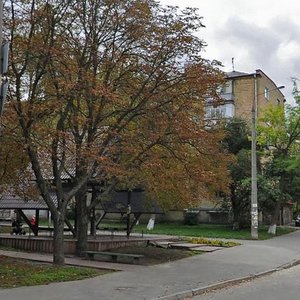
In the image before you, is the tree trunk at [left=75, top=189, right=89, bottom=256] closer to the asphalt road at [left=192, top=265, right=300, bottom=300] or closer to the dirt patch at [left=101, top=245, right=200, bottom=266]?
the dirt patch at [left=101, top=245, right=200, bottom=266]

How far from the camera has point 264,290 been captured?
12031 millimetres

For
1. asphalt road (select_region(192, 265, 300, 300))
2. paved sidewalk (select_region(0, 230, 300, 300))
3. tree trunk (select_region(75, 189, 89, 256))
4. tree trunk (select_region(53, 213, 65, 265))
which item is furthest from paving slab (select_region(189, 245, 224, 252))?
tree trunk (select_region(53, 213, 65, 265))

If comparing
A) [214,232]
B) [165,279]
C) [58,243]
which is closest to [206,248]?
[58,243]

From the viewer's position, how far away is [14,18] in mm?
13562

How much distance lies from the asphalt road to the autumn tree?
383cm

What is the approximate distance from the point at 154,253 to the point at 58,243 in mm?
5554

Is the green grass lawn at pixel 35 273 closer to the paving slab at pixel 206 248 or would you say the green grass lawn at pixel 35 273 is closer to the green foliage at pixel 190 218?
the paving slab at pixel 206 248

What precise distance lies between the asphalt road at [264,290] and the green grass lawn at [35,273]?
3.34 metres

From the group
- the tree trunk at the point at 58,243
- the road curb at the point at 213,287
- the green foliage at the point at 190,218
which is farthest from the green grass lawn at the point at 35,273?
the green foliage at the point at 190,218

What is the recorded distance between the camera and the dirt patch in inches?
671

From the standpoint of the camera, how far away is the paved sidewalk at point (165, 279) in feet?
33.4

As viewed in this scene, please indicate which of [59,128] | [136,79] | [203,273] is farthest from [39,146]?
[203,273]

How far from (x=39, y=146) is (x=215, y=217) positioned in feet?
119

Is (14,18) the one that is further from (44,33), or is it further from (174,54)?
(174,54)
